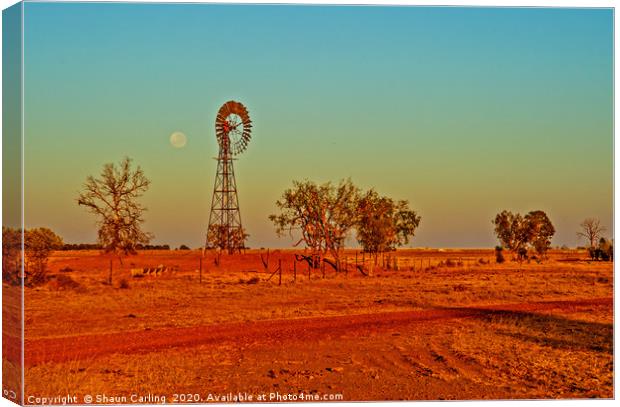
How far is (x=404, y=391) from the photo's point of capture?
1128cm

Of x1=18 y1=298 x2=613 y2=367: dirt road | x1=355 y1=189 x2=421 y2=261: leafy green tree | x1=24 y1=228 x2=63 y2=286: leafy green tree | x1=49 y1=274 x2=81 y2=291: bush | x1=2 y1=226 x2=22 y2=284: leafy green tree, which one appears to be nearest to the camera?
x1=2 y1=226 x2=22 y2=284: leafy green tree

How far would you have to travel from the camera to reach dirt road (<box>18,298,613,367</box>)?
528 inches

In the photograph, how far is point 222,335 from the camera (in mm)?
15328

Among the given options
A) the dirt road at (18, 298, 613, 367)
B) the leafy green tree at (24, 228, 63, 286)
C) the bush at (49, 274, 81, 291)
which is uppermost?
the leafy green tree at (24, 228, 63, 286)

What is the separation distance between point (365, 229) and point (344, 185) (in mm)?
3845

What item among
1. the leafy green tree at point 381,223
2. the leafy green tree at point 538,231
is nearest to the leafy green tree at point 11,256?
the leafy green tree at point 381,223

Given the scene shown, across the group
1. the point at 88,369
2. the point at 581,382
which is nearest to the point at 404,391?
the point at 581,382

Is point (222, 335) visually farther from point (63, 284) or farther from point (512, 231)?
point (512, 231)

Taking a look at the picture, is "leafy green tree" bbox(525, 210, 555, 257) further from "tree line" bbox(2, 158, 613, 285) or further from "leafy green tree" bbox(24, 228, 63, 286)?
"leafy green tree" bbox(24, 228, 63, 286)

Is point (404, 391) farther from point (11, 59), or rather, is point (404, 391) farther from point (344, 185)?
point (344, 185)

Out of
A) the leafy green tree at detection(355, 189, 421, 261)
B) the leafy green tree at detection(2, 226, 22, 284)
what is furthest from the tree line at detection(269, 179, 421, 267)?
the leafy green tree at detection(2, 226, 22, 284)

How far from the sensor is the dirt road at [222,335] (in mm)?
13422

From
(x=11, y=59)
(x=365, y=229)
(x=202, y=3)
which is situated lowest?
(x=365, y=229)

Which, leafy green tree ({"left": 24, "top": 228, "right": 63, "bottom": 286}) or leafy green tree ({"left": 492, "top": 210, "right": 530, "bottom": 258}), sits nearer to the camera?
leafy green tree ({"left": 24, "top": 228, "right": 63, "bottom": 286})
